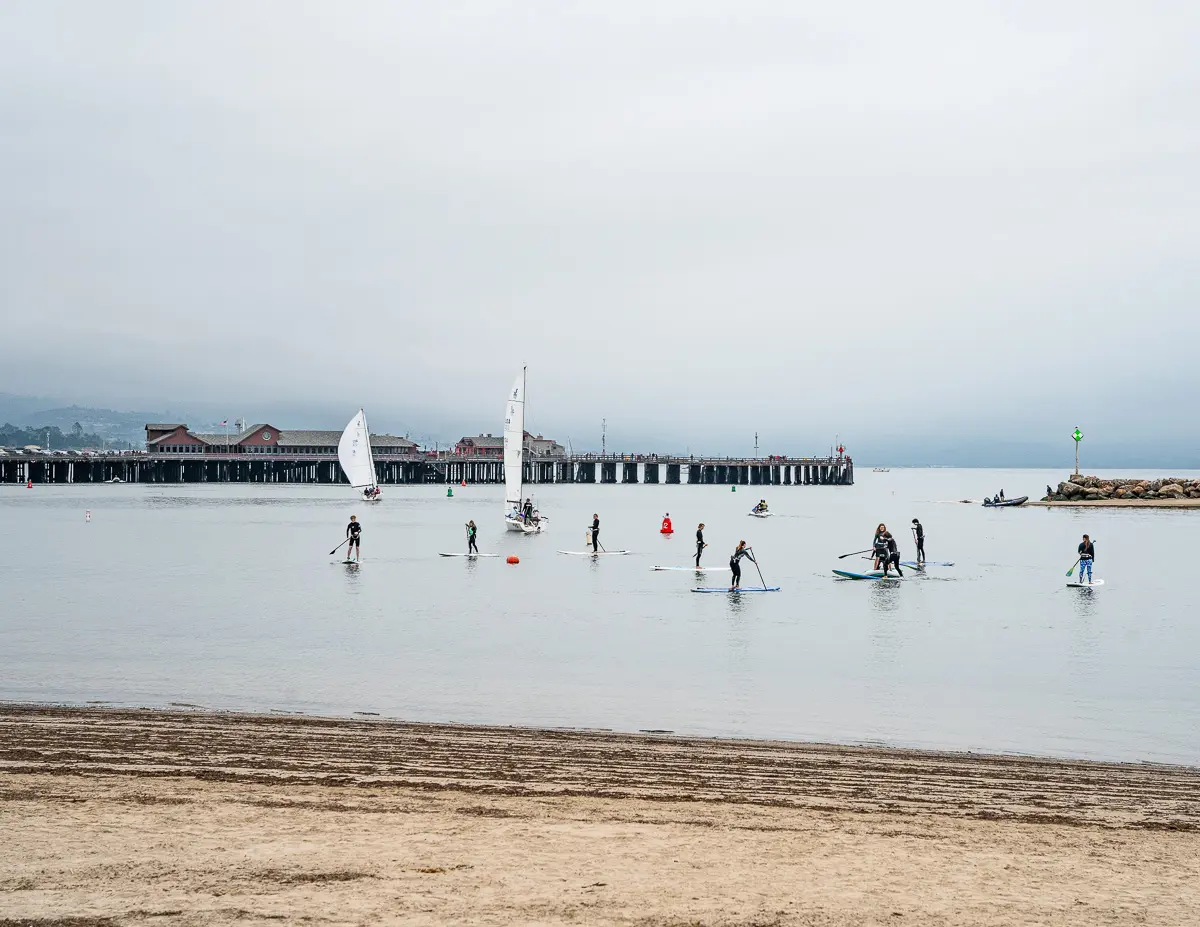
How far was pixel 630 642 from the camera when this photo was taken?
74.2 ft

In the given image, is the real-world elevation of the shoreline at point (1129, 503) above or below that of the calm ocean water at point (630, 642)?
above

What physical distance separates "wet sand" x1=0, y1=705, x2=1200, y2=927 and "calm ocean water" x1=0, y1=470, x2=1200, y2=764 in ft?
9.70

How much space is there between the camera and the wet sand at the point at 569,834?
22.6 feet

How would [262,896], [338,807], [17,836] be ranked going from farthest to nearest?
[338,807]
[17,836]
[262,896]

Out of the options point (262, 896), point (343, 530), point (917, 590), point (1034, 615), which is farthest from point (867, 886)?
point (343, 530)

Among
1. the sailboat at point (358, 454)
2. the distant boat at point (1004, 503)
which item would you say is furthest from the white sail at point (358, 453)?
the distant boat at point (1004, 503)

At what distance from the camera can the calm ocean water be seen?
15.6 metres

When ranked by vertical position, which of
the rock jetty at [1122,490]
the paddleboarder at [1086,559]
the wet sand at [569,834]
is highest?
the rock jetty at [1122,490]

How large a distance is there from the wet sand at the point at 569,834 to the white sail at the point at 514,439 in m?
44.4

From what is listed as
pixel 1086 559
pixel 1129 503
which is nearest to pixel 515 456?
pixel 1086 559

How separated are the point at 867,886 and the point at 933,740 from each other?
710 centimetres

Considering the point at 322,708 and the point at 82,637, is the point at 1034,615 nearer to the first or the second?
the point at 322,708

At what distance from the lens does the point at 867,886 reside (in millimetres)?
7379

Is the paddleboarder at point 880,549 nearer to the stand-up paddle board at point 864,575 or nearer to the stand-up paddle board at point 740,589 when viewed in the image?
the stand-up paddle board at point 864,575
